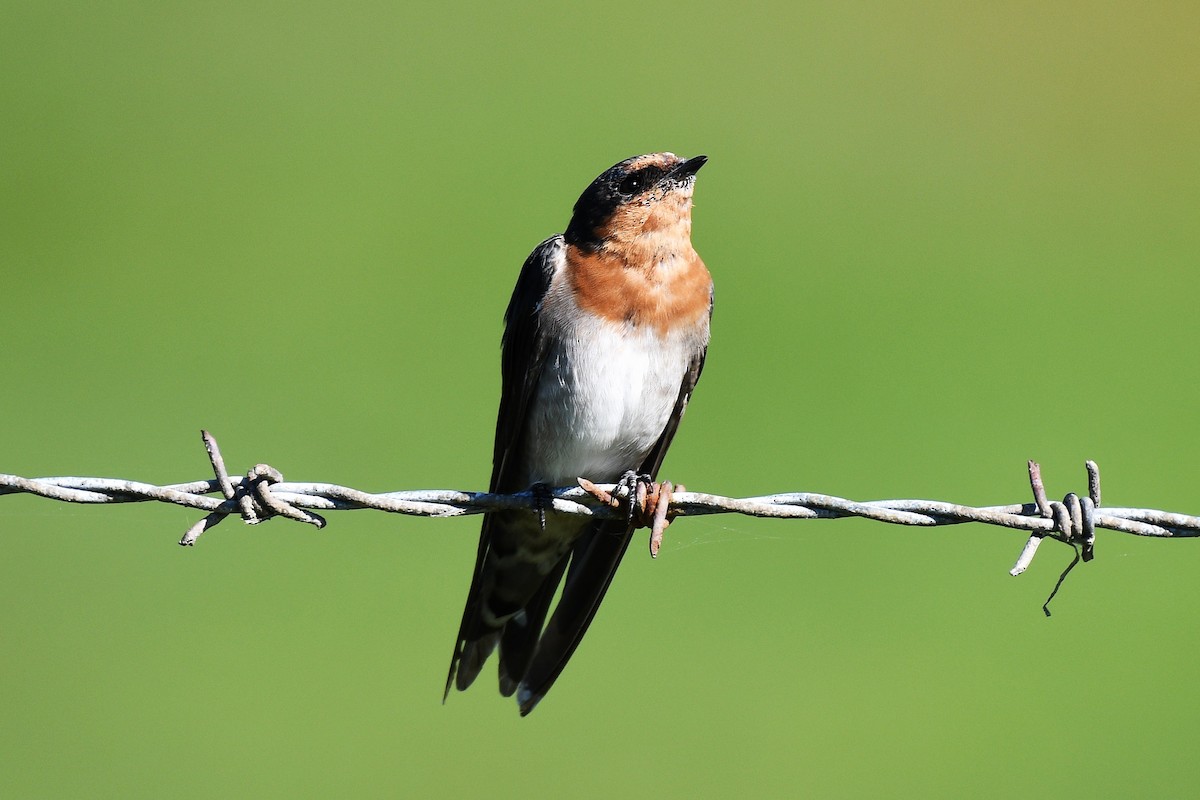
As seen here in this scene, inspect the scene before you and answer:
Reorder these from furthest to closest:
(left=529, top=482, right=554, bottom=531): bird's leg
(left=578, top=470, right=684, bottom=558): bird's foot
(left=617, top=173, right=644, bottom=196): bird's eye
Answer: (left=617, top=173, right=644, bottom=196): bird's eye, (left=529, top=482, right=554, bottom=531): bird's leg, (left=578, top=470, right=684, bottom=558): bird's foot

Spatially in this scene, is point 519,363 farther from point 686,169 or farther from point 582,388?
point 686,169

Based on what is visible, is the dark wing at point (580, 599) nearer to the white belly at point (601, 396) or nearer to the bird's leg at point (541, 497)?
the white belly at point (601, 396)

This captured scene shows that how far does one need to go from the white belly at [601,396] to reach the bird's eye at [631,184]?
666 millimetres

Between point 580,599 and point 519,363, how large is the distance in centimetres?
111

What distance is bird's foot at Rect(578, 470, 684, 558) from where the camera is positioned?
182 inches

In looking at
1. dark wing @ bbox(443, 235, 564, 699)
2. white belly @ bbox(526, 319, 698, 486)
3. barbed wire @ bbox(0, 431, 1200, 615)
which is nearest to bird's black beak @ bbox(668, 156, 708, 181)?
dark wing @ bbox(443, 235, 564, 699)

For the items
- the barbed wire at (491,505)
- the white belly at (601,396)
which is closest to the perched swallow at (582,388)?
the white belly at (601,396)

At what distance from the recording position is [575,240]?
6.30 meters

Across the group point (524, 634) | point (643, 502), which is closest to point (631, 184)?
point (643, 502)

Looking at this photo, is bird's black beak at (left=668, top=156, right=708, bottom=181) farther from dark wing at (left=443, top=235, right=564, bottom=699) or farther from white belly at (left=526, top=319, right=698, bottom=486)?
white belly at (left=526, top=319, right=698, bottom=486)

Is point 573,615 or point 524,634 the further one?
point 524,634

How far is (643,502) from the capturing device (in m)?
4.75

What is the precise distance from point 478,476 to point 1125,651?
13.8 feet

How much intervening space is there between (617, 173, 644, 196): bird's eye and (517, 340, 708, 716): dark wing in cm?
80
